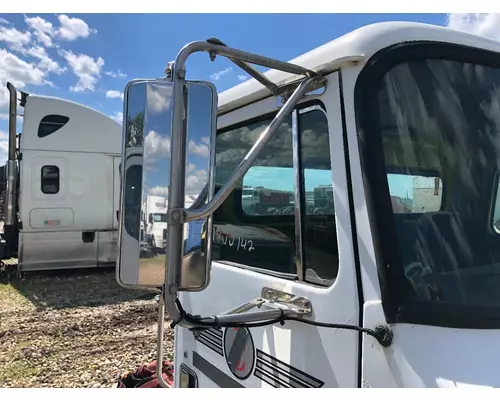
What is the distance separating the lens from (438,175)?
1458 mm

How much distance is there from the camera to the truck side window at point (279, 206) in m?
1.52

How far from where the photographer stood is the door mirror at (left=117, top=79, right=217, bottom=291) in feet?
4.07

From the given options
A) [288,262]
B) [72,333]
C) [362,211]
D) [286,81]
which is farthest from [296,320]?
[72,333]

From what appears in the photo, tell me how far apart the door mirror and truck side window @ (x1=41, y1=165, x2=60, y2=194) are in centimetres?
811

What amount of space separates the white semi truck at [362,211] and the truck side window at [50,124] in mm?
8002

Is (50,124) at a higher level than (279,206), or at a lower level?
higher

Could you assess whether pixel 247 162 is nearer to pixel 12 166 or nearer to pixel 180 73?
pixel 180 73

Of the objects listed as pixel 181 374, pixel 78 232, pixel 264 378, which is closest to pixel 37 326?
pixel 78 232

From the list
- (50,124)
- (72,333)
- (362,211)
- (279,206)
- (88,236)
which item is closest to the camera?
→ (362,211)

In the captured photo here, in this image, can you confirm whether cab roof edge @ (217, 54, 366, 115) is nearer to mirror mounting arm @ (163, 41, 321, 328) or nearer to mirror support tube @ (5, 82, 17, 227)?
mirror mounting arm @ (163, 41, 321, 328)

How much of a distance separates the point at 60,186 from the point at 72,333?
379cm

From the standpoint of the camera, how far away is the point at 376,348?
1275 millimetres

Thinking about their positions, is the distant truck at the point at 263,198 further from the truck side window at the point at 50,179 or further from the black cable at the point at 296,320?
the truck side window at the point at 50,179

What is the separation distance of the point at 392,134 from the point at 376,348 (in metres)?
0.61
